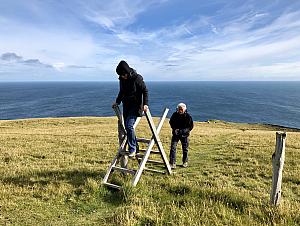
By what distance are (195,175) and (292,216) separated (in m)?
4.22

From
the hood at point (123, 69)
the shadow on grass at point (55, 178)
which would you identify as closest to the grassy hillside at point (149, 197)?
the shadow on grass at point (55, 178)

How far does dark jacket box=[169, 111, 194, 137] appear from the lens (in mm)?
11070

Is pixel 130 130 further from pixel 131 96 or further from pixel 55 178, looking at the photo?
pixel 55 178

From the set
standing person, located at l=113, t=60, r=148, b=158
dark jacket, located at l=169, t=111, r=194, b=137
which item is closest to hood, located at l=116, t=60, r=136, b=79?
standing person, located at l=113, t=60, r=148, b=158

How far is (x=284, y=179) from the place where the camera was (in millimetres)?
9367

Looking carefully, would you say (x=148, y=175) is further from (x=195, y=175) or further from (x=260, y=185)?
(x=260, y=185)

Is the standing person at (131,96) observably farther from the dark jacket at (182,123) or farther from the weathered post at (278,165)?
the weathered post at (278,165)

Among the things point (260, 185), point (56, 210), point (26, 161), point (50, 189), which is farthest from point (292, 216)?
point (26, 161)

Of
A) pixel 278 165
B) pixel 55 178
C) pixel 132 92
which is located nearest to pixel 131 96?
pixel 132 92

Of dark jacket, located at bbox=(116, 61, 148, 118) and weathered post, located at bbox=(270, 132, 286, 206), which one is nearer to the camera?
weathered post, located at bbox=(270, 132, 286, 206)

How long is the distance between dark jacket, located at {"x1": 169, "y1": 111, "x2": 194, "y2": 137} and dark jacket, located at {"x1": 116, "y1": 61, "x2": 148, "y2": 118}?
313 centimetres

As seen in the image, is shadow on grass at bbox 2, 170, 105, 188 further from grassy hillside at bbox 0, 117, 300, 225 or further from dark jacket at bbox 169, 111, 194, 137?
dark jacket at bbox 169, 111, 194, 137

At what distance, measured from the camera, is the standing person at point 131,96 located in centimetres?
783

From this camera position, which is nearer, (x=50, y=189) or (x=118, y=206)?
(x=118, y=206)
